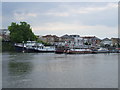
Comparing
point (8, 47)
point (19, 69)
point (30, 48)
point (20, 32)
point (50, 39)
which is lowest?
point (19, 69)

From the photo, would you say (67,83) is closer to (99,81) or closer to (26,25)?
(99,81)

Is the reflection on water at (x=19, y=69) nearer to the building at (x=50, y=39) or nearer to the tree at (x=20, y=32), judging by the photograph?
the tree at (x=20, y=32)

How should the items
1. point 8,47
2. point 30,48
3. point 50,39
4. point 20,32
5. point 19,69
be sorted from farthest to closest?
point 50,39 < point 8,47 < point 20,32 < point 30,48 < point 19,69

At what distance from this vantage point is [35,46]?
48.4m

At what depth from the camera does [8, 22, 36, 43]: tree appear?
4755 cm

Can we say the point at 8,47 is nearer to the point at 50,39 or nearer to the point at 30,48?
the point at 30,48

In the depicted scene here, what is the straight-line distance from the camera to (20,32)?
158 feet

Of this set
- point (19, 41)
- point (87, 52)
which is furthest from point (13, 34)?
point (87, 52)

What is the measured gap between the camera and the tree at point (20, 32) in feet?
156

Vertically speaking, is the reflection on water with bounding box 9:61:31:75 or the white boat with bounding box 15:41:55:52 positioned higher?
the white boat with bounding box 15:41:55:52

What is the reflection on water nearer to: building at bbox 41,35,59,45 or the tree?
the tree

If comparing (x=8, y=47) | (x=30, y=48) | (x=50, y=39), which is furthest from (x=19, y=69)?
(x=50, y=39)

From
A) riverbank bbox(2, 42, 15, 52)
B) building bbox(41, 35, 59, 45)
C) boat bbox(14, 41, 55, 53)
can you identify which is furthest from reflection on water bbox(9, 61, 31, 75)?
building bbox(41, 35, 59, 45)

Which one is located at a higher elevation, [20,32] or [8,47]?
[20,32]
